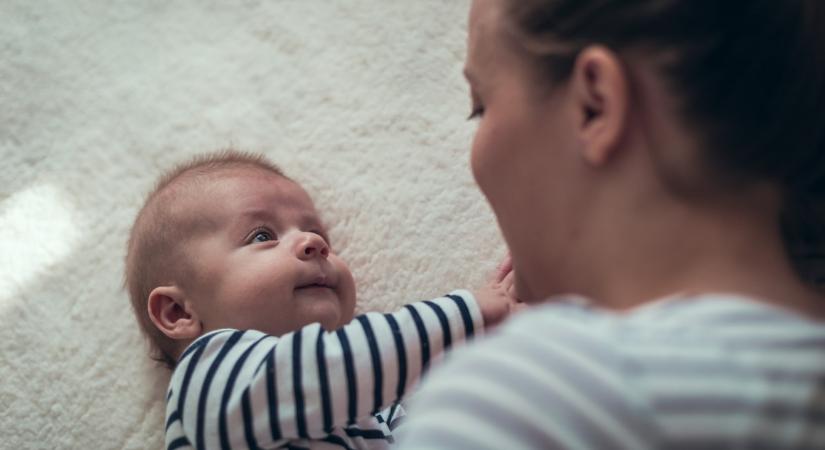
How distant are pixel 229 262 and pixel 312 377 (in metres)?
0.21

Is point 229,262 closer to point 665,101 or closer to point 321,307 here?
point 321,307

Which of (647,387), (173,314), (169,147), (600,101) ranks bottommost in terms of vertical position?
(173,314)

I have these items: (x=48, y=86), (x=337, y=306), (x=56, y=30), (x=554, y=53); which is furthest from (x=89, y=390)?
(x=554, y=53)

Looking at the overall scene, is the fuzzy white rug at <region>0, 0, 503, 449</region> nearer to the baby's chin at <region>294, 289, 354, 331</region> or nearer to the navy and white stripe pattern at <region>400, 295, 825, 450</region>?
the baby's chin at <region>294, 289, 354, 331</region>

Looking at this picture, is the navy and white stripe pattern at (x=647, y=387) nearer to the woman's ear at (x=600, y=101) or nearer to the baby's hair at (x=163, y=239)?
the woman's ear at (x=600, y=101)

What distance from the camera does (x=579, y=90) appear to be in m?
0.64

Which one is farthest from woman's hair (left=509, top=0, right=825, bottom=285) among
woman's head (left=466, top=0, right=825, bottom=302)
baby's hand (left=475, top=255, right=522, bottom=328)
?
baby's hand (left=475, top=255, right=522, bottom=328)

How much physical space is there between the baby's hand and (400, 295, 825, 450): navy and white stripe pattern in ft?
1.03

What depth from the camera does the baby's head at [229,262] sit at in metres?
0.94

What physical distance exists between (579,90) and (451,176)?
0.55 metres

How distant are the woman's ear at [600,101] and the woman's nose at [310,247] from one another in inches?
16.7

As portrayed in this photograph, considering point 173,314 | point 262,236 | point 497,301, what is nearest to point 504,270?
point 497,301

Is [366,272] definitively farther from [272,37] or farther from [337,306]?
[272,37]

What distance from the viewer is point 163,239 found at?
1011 mm
